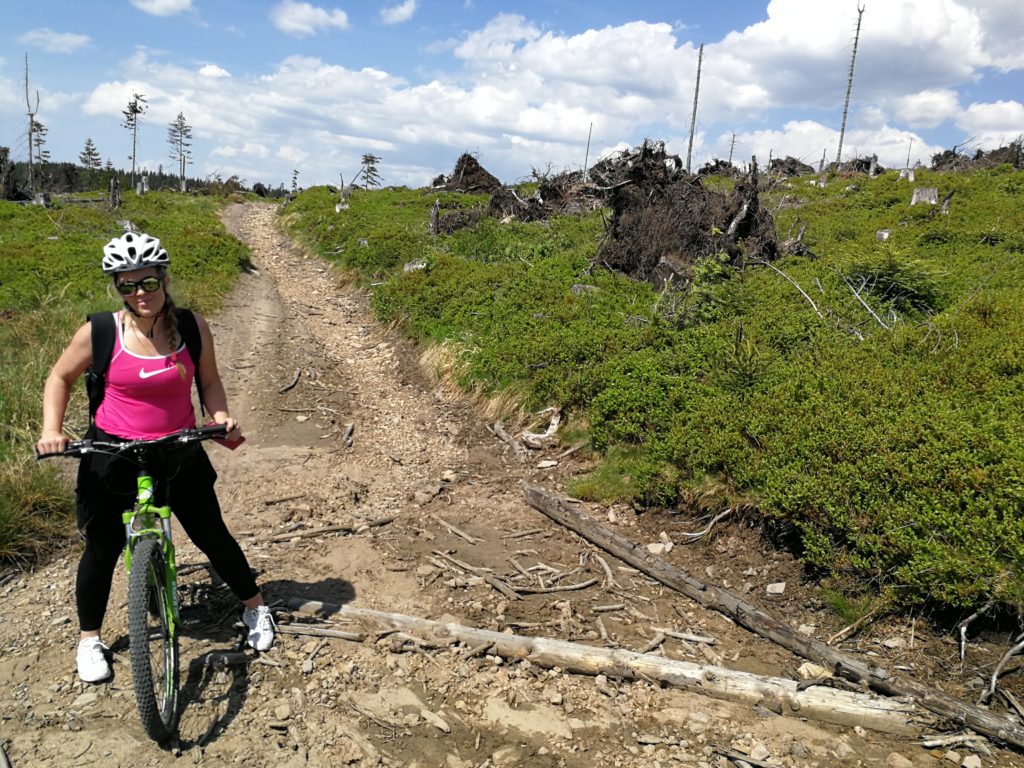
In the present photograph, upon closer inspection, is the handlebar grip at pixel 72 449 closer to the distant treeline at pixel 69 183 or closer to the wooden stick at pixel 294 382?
Answer: the wooden stick at pixel 294 382

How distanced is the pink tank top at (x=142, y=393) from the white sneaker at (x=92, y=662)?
56.0 inches

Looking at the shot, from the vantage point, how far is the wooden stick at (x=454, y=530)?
654cm

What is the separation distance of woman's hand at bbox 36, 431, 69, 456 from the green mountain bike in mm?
44

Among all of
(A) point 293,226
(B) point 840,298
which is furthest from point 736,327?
(A) point 293,226

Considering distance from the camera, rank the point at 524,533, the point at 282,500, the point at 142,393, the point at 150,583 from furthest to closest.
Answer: the point at 282,500 < the point at 524,533 < the point at 142,393 < the point at 150,583

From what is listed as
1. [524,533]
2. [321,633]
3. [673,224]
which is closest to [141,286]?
[321,633]

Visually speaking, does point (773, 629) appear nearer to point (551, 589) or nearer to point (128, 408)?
point (551, 589)

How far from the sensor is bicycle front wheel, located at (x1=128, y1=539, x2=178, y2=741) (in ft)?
10.8

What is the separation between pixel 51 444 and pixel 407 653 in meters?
2.62

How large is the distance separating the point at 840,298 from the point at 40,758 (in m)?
11.6

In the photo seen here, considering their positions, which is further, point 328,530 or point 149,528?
point 328,530

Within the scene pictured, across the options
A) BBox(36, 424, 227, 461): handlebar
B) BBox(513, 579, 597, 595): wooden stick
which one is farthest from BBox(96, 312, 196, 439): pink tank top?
BBox(513, 579, 597, 595): wooden stick

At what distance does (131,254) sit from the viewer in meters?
3.45

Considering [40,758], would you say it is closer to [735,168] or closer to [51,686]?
[51,686]
